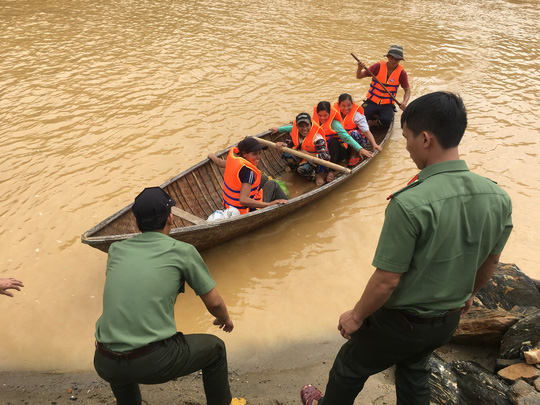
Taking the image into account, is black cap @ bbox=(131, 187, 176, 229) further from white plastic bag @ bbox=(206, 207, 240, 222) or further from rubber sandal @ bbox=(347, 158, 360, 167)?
rubber sandal @ bbox=(347, 158, 360, 167)

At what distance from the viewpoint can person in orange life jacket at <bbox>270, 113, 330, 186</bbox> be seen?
5.87 meters

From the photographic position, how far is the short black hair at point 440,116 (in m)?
1.74

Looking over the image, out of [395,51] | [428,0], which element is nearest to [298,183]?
[395,51]

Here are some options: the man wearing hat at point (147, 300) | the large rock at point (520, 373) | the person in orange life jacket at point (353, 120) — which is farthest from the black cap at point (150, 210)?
the person in orange life jacket at point (353, 120)

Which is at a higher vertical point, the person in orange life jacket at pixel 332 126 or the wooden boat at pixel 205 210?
the person in orange life jacket at pixel 332 126

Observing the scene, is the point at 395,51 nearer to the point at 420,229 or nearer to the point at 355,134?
the point at 355,134

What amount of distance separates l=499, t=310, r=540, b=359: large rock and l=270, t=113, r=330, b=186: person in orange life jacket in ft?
11.3

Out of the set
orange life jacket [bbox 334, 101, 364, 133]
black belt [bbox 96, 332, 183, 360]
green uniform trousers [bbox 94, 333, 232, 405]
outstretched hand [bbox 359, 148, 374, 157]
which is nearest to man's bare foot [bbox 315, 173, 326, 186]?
outstretched hand [bbox 359, 148, 374, 157]

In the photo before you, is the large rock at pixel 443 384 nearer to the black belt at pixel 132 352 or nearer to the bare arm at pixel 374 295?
the bare arm at pixel 374 295

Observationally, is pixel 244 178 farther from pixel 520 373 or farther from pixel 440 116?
pixel 520 373

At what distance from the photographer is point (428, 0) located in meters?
18.1

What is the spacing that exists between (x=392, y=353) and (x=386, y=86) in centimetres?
587

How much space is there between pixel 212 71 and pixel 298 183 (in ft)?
16.5

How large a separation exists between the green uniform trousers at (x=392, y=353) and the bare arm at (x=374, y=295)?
10 centimetres
